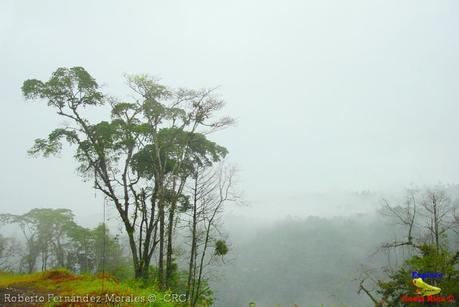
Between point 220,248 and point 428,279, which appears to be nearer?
point 428,279

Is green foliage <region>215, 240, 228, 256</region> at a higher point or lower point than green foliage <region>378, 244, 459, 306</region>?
higher

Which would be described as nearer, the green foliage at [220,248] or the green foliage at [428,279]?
the green foliage at [428,279]

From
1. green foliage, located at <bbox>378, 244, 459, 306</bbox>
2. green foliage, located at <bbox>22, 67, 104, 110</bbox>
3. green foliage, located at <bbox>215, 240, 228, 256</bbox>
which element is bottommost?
green foliage, located at <bbox>378, 244, 459, 306</bbox>

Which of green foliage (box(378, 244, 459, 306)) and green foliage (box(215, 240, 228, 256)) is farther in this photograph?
green foliage (box(215, 240, 228, 256))

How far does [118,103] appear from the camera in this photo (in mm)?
19625

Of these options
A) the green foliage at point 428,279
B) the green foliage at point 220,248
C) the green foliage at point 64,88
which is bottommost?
the green foliage at point 428,279

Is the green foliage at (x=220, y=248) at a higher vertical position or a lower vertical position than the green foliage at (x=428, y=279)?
higher

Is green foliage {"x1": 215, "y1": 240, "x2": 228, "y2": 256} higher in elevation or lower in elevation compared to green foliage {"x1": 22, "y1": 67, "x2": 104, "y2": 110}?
lower

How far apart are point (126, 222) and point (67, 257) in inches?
1389

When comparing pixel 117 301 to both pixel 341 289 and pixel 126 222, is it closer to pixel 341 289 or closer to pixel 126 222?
pixel 126 222

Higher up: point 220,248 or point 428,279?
point 220,248

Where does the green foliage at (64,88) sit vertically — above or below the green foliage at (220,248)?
above

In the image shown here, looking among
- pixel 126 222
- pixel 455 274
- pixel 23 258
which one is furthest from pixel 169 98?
pixel 23 258

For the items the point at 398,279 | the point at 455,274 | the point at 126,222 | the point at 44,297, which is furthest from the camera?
the point at 126,222
